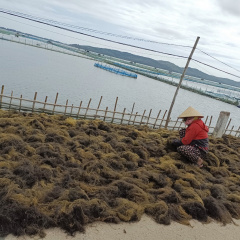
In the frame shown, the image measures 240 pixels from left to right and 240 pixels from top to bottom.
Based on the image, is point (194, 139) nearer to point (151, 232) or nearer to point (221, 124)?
point (151, 232)

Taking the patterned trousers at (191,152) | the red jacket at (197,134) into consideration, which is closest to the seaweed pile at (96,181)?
the patterned trousers at (191,152)

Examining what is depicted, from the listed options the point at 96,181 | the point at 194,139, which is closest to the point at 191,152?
the point at 194,139

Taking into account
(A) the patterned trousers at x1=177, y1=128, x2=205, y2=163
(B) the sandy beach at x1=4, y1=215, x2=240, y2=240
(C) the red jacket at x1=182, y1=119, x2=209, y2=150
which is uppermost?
(C) the red jacket at x1=182, y1=119, x2=209, y2=150

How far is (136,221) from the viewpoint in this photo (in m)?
3.47

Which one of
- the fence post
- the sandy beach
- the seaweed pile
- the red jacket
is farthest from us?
the fence post

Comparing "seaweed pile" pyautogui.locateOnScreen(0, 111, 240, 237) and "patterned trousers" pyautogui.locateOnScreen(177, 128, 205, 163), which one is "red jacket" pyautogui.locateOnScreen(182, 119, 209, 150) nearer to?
"patterned trousers" pyautogui.locateOnScreen(177, 128, 205, 163)

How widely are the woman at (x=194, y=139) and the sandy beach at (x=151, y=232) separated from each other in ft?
6.13

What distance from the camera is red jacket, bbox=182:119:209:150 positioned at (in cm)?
561

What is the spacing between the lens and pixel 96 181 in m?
4.22

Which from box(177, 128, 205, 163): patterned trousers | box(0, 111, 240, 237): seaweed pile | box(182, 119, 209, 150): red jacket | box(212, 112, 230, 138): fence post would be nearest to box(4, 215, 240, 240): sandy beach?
box(0, 111, 240, 237): seaweed pile

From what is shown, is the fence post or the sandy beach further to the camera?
the fence post

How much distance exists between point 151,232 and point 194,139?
2.91m

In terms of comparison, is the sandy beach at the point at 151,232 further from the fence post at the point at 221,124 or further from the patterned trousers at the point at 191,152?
the fence post at the point at 221,124

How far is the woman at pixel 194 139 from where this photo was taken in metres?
5.62
